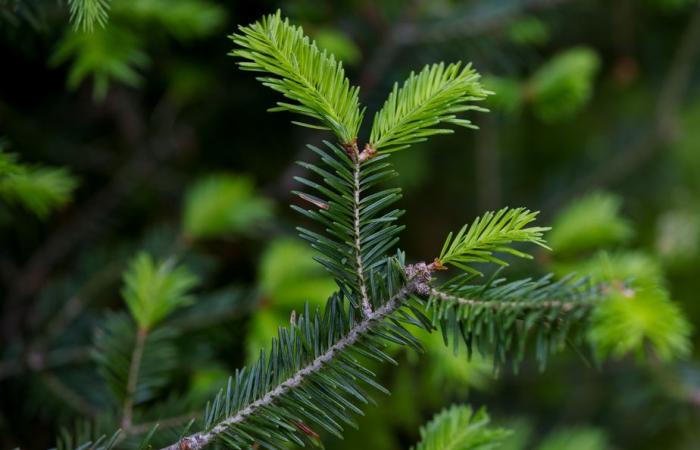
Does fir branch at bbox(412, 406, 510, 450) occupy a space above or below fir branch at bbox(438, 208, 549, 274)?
below

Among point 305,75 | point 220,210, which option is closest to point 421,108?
point 305,75

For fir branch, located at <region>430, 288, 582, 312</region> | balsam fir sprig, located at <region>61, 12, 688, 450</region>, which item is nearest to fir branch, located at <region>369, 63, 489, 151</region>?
balsam fir sprig, located at <region>61, 12, 688, 450</region>

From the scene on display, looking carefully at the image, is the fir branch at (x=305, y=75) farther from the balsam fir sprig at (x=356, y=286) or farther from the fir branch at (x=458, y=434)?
the fir branch at (x=458, y=434)

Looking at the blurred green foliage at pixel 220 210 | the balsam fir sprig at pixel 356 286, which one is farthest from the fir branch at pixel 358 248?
the blurred green foliage at pixel 220 210

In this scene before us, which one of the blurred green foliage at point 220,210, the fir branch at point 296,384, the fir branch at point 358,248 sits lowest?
the fir branch at point 296,384

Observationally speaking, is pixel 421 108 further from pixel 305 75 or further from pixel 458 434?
pixel 458 434

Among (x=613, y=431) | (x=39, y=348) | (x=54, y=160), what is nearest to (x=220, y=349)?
(x=39, y=348)

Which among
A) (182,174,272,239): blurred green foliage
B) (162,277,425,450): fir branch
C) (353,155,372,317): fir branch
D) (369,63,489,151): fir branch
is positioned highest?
(182,174,272,239): blurred green foliage

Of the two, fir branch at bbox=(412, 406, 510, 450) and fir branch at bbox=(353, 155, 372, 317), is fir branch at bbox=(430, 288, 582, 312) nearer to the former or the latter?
fir branch at bbox=(353, 155, 372, 317)

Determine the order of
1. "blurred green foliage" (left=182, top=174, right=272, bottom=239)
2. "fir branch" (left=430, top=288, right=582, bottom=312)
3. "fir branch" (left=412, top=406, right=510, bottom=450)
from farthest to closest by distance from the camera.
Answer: "blurred green foliage" (left=182, top=174, right=272, bottom=239) → "fir branch" (left=412, top=406, right=510, bottom=450) → "fir branch" (left=430, top=288, right=582, bottom=312)
